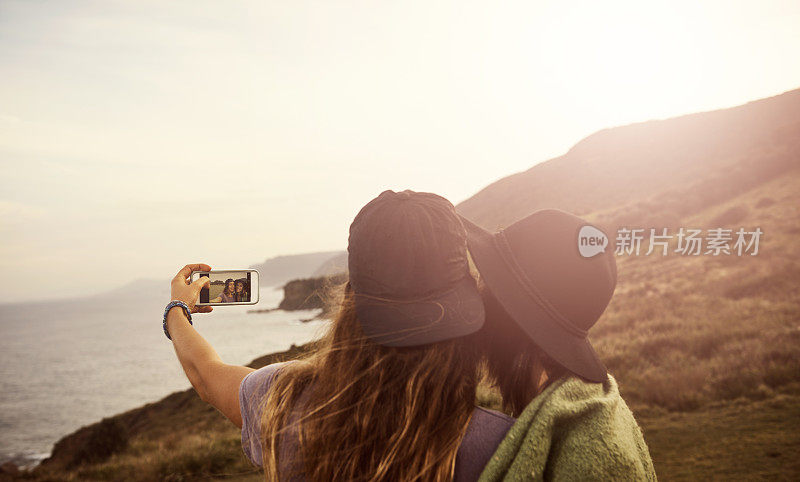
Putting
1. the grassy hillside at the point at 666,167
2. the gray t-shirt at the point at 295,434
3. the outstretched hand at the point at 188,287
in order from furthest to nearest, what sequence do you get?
the grassy hillside at the point at 666,167 < the outstretched hand at the point at 188,287 < the gray t-shirt at the point at 295,434

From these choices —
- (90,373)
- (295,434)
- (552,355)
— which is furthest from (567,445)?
(90,373)

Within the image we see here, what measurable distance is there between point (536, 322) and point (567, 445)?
Answer: 312 mm

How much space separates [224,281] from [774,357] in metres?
11.3

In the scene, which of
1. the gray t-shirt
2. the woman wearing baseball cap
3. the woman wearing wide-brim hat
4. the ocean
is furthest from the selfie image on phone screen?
the woman wearing wide-brim hat

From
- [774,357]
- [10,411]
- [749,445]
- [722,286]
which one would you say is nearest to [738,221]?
[722,286]

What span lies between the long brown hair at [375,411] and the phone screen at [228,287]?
0.88 metres

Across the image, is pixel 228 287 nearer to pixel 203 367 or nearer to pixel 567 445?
pixel 203 367

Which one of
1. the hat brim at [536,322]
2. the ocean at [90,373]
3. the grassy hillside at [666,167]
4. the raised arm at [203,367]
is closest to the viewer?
the hat brim at [536,322]

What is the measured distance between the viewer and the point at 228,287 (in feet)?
7.53

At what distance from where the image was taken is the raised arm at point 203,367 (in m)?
1.66

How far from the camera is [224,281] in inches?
90.2

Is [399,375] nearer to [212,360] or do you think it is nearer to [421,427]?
[421,427]

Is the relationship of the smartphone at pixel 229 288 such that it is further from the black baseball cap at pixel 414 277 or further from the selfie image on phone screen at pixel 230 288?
the black baseball cap at pixel 414 277

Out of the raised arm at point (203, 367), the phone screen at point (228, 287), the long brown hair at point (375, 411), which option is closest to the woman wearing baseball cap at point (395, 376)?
the long brown hair at point (375, 411)
